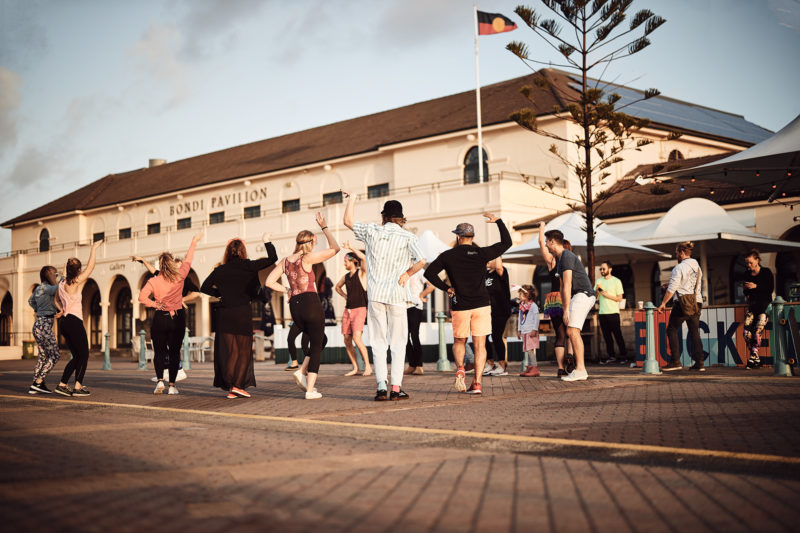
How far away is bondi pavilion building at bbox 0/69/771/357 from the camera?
3216 cm

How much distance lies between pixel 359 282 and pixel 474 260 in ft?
15.4

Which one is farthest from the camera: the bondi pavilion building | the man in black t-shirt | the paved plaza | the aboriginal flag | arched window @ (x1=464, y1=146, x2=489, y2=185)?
arched window @ (x1=464, y1=146, x2=489, y2=185)

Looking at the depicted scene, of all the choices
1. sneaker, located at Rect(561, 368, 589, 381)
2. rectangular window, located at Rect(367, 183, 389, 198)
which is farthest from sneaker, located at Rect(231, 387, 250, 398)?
rectangular window, located at Rect(367, 183, 389, 198)

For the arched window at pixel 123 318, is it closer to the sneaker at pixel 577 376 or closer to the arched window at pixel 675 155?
the arched window at pixel 675 155

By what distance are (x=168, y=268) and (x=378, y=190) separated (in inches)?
1088

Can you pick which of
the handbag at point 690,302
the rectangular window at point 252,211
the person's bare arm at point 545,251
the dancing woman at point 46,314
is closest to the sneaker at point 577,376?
the person's bare arm at point 545,251

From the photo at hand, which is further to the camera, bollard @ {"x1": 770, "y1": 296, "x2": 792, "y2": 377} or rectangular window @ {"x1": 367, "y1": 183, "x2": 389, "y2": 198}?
rectangular window @ {"x1": 367, "y1": 183, "x2": 389, "y2": 198}

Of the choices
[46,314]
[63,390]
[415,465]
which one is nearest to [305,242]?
[63,390]

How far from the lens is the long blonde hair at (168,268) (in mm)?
10781

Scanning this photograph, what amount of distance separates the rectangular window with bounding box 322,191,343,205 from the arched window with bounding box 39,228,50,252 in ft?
78.2

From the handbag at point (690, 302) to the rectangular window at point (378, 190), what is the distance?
25.6 meters

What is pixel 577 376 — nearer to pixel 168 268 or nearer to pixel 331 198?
pixel 168 268

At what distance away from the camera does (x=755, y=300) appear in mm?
13109

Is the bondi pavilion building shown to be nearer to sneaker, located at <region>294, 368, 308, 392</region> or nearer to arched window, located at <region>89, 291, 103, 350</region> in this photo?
arched window, located at <region>89, 291, 103, 350</region>
